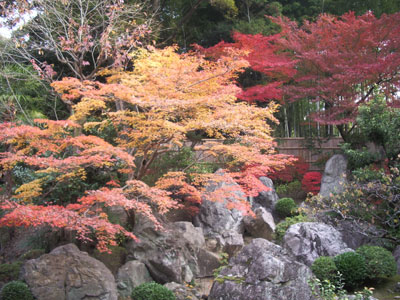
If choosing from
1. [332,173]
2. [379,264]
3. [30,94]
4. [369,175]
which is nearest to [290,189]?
[332,173]

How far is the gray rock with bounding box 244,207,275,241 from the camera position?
1132cm

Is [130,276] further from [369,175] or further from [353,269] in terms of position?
[369,175]

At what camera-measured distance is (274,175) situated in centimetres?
1441

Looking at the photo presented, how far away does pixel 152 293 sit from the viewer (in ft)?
22.7

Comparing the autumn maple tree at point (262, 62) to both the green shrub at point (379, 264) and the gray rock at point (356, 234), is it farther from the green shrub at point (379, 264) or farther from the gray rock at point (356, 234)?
the green shrub at point (379, 264)

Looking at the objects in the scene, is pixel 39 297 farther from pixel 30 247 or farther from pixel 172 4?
pixel 172 4

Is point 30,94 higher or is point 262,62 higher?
point 262,62

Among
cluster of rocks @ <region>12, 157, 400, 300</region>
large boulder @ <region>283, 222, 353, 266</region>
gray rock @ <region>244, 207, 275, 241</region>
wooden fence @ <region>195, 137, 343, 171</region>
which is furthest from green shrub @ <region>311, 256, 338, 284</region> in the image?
wooden fence @ <region>195, 137, 343, 171</region>

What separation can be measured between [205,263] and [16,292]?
4717mm

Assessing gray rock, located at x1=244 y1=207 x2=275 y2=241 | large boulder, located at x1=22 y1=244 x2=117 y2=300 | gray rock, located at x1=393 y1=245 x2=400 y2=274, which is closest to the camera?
large boulder, located at x1=22 y1=244 x2=117 y2=300

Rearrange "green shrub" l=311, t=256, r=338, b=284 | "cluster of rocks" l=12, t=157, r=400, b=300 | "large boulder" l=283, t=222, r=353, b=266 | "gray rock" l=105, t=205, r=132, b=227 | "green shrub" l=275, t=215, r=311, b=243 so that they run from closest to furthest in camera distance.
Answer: "cluster of rocks" l=12, t=157, r=400, b=300
"green shrub" l=311, t=256, r=338, b=284
"large boulder" l=283, t=222, r=353, b=266
"gray rock" l=105, t=205, r=132, b=227
"green shrub" l=275, t=215, r=311, b=243

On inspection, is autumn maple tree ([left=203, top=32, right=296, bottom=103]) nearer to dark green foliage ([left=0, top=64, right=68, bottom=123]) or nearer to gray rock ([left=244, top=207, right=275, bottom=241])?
gray rock ([left=244, top=207, right=275, bottom=241])

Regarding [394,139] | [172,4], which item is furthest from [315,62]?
[172,4]

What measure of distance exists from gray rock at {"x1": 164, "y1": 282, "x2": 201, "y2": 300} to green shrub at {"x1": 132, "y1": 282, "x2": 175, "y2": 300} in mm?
456
